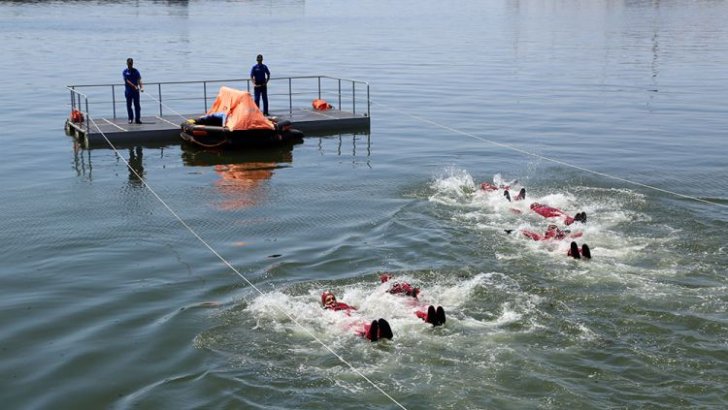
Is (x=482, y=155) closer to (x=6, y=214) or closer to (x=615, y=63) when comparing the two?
(x=6, y=214)

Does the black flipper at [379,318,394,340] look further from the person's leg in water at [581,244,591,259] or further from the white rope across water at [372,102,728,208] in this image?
the white rope across water at [372,102,728,208]

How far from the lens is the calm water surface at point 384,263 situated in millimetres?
12625

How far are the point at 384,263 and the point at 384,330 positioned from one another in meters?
4.03

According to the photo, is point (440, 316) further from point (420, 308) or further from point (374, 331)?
point (374, 331)

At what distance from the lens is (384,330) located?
13555mm

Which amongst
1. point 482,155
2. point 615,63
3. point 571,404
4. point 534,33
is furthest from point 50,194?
point 534,33

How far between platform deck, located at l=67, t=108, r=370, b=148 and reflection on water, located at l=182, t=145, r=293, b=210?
1199mm

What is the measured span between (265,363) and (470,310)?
3559 millimetres

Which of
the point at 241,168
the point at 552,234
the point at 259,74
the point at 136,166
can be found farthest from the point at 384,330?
the point at 259,74

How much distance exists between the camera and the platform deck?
29.6 metres

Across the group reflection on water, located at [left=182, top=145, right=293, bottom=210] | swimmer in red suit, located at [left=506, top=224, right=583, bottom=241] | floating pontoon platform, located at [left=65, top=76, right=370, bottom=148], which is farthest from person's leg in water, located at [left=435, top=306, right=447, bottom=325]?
floating pontoon platform, located at [left=65, top=76, right=370, bottom=148]

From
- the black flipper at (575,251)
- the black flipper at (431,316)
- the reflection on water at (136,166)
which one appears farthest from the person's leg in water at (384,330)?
the reflection on water at (136,166)

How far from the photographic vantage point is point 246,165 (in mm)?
27250

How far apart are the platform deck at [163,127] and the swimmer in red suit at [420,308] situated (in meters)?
15.9
